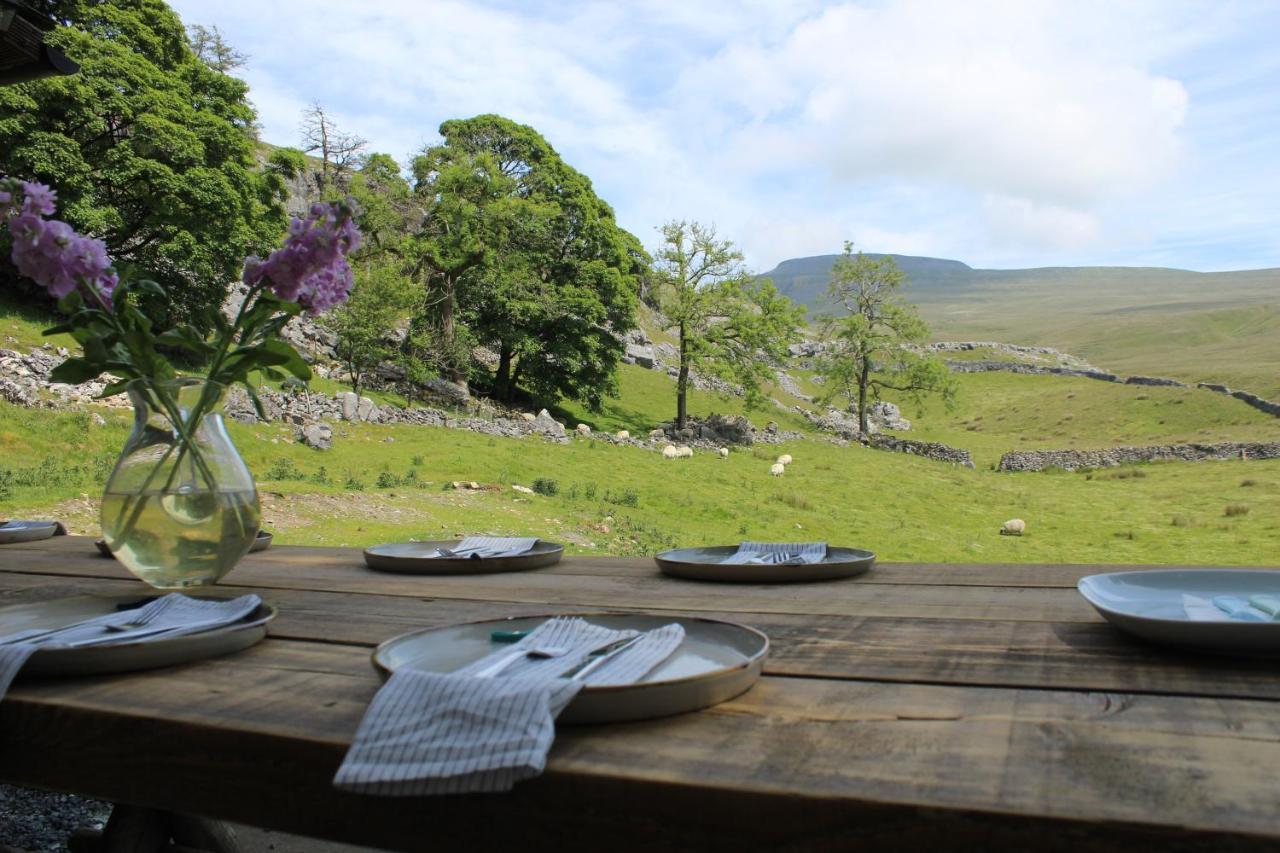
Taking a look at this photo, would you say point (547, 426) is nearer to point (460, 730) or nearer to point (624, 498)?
point (624, 498)

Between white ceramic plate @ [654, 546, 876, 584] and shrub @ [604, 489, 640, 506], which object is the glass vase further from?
shrub @ [604, 489, 640, 506]

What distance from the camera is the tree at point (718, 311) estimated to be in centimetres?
2625

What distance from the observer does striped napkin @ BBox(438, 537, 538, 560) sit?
2246mm

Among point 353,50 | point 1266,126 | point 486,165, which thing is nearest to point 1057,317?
point 1266,126

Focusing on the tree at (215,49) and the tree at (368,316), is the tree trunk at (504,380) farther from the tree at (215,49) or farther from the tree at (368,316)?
the tree at (215,49)

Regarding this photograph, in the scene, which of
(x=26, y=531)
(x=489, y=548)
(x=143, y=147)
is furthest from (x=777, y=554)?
(x=143, y=147)

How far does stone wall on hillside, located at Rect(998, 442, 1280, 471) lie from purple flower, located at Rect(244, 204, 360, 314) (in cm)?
2801

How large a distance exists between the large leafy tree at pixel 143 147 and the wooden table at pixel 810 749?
18.0 metres

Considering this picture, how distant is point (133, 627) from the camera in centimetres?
125

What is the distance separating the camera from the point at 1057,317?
157750 mm

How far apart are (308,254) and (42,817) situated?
250cm

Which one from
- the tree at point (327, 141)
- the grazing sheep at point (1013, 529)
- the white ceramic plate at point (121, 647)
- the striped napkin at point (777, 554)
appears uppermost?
the tree at point (327, 141)

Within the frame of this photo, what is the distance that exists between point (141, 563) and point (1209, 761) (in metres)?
1.73

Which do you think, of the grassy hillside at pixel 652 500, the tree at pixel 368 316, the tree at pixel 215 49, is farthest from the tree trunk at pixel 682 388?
the tree at pixel 215 49
